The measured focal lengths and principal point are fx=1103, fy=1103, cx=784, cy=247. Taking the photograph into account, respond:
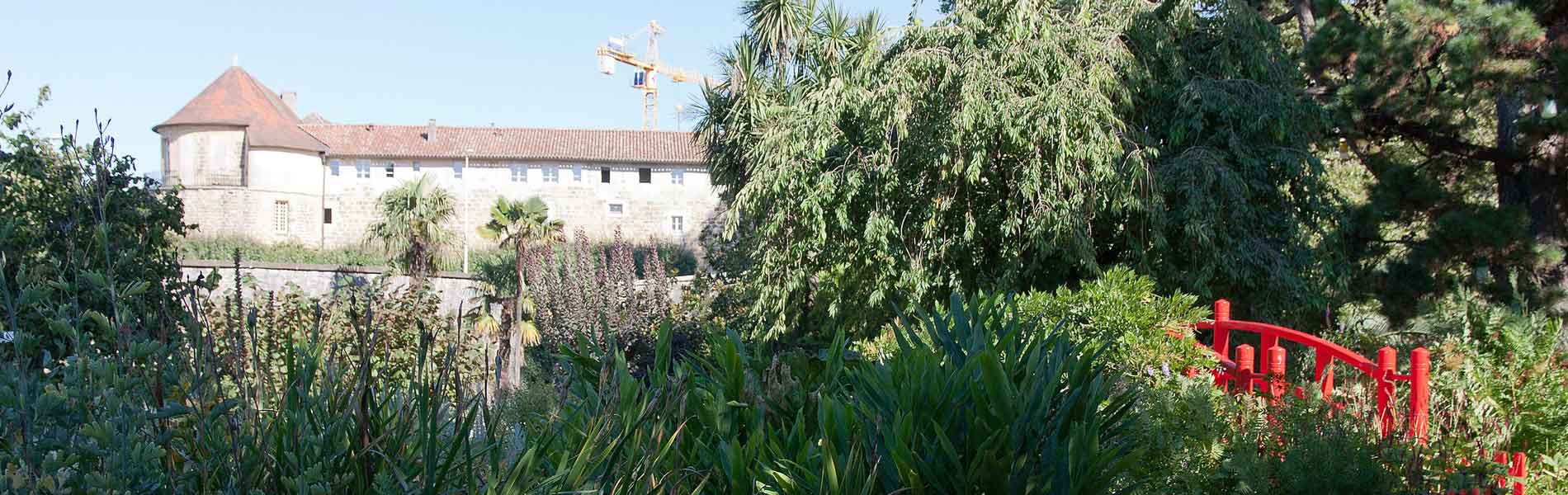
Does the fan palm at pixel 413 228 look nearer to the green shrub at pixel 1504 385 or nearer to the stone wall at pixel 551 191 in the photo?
the green shrub at pixel 1504 385

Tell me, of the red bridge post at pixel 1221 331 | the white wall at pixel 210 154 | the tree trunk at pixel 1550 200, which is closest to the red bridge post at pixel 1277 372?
the red bridge post at pixel 1221 331

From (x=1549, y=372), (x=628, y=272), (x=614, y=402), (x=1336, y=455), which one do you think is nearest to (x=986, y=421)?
(x=614, y=402)

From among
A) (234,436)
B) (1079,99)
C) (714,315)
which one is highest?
(1079,99)

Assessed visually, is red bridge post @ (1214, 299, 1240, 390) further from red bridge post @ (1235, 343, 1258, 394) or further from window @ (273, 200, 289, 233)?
window @ (273, 200, 289, 233)

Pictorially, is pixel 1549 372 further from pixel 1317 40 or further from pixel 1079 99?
pixel 1317 40

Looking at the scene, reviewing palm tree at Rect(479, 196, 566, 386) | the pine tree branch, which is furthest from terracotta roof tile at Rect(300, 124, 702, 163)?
the pine tree branch

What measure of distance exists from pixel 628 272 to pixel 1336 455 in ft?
50.0

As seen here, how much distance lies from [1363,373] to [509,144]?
4164cm

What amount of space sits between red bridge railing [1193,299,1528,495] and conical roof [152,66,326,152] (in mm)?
43644

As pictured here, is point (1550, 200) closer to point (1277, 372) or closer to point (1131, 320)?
point (1131, 320)

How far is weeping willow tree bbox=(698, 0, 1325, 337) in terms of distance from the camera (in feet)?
30.9

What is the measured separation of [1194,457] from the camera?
387 centimetres

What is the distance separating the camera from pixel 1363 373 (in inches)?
191

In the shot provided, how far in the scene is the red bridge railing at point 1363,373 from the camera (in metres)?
3.98
